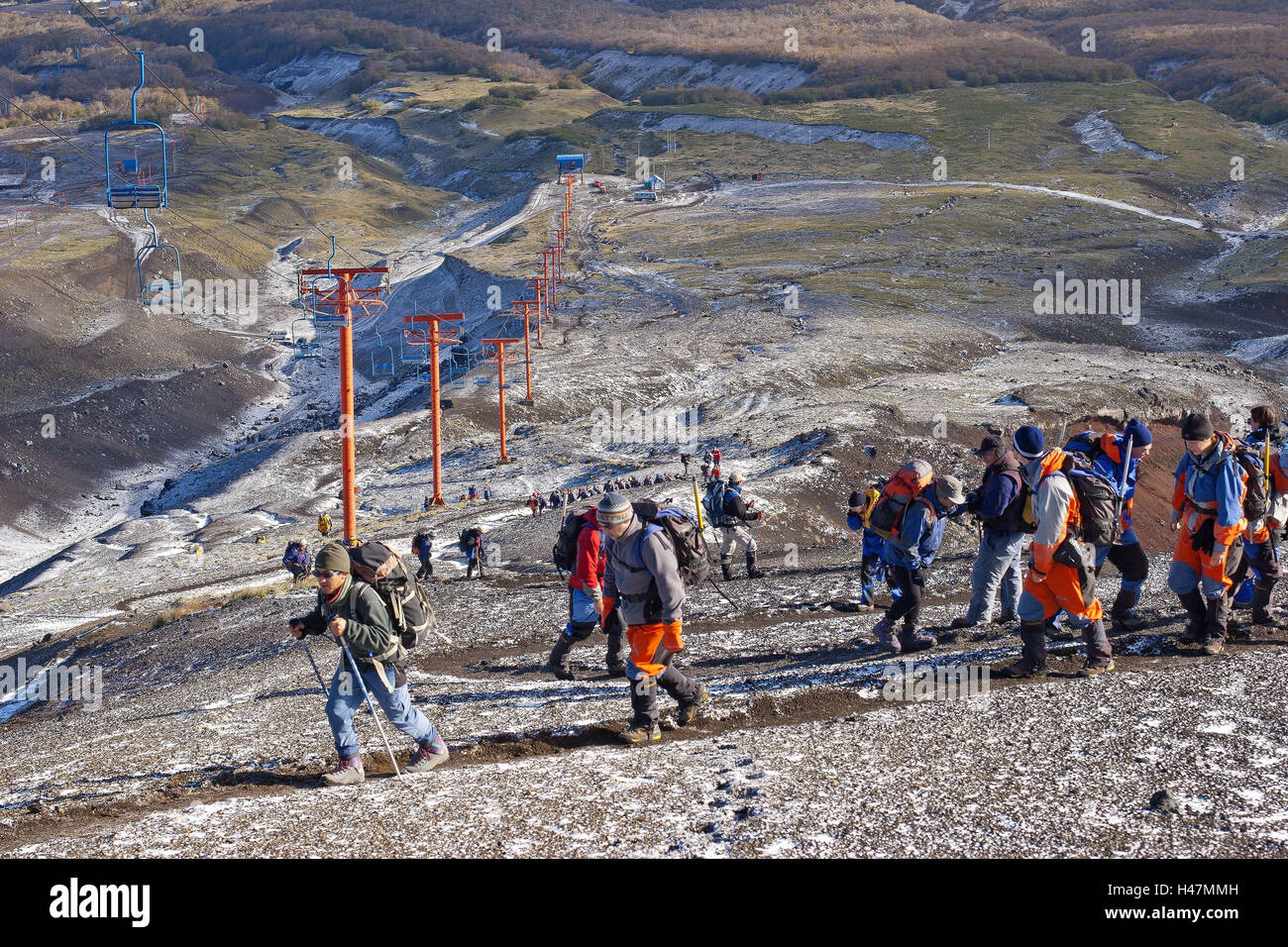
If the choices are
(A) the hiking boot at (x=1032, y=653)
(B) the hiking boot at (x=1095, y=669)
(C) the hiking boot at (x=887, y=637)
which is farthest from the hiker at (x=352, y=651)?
(B) the hiking boot at (x=1095, y=669)

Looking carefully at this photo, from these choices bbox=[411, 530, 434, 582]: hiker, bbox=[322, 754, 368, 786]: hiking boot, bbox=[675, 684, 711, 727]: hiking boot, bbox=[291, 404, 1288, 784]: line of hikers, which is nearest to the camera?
bbox=[291, 404, 1288, 784]: line of hikers

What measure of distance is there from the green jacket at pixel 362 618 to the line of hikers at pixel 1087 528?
5.80 meters

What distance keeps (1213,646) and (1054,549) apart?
2.53 metres

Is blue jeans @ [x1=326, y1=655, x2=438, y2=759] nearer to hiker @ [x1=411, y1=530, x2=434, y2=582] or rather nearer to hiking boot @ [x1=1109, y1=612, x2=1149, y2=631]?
hiking boot @ [x1=1109, y1=612, x2=1149, y2=631]

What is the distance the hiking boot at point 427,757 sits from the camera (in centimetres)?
993

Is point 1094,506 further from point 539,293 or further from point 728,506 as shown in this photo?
point 539,293

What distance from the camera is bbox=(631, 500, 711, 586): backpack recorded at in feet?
32.9

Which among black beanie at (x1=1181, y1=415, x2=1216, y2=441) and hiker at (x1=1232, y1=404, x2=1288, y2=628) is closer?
black beanie at (x1=1181, y1=415, x2=1216, y2=441)

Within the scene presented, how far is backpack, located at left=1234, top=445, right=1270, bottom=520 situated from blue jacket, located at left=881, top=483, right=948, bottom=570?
3.02 metres

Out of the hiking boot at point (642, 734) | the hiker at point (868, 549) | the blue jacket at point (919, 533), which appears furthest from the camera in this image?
the hiker at point (868, 549)

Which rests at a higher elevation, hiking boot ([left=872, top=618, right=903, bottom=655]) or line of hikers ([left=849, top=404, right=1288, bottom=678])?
line of hikers ([left=849, top=404, right=1288, bottom=678])

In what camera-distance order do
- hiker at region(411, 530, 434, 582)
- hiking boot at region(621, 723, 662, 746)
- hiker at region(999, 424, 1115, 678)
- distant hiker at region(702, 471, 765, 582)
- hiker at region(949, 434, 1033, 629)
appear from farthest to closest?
hiker at region(411, 530, 434, 582) → distant hiker at region(702, 471, 765, 582) → hiker at region(949, 434, 1033, 629) → hiker at region(999, 424, 1115, 678) → hiking boot at region(621, 723, 662, 746)

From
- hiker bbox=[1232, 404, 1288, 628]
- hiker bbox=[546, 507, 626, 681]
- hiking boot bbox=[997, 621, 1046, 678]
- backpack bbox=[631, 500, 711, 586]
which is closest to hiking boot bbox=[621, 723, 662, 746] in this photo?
backpack bbox=[631, 500, 711, 586]

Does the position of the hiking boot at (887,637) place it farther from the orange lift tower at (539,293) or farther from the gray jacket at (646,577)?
the orange lift tower at (539,293)
